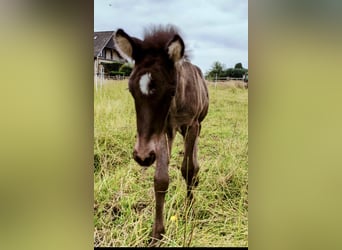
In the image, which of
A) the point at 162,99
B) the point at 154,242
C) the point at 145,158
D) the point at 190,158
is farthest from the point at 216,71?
the point at 154,242

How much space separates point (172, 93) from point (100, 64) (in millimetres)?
400

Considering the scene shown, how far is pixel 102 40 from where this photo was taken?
178 cm

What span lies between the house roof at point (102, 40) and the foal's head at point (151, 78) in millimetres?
31

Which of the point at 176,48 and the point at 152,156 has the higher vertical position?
the point at 176,48

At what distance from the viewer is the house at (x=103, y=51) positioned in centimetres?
177

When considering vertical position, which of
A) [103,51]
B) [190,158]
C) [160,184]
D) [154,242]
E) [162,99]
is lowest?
[154,242]

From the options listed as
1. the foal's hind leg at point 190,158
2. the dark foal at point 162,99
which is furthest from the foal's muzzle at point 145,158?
the foal's hind leg at point 190,158

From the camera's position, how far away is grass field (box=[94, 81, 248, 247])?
179 centimetres

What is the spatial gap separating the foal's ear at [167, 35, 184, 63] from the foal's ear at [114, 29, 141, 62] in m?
0.17

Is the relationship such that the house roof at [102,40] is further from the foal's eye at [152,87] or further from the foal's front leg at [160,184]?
the foal's front leg at [160,184]

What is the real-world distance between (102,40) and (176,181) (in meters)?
0.82

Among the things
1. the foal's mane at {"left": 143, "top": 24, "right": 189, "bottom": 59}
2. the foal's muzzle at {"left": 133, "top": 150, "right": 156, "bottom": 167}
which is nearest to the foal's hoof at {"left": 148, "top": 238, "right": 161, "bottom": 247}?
the foal's muzzle at {"left": 133, "top": 150, "right": 156, "bottom": 167}

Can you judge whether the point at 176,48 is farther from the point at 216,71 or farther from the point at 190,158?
the point at 190,158
